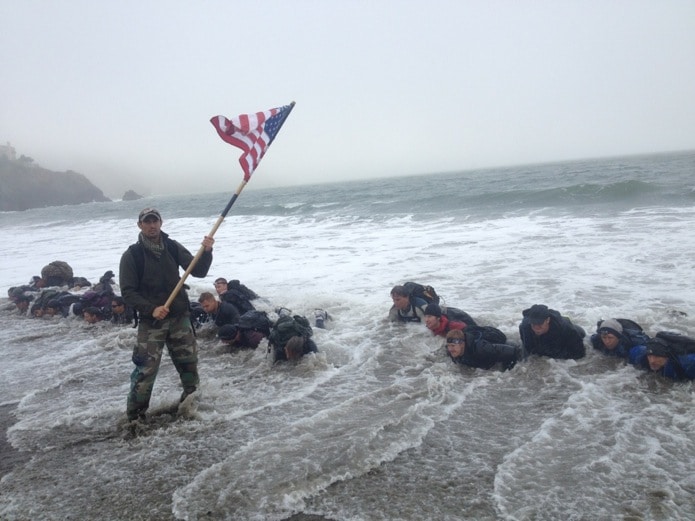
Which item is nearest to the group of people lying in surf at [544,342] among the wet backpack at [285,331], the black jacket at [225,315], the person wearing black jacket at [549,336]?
the person wearing black jacket at [549,336]

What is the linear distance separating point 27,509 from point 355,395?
3.14 m

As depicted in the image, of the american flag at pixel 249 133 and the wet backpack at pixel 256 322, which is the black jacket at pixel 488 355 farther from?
the american flag at pixel 249 133

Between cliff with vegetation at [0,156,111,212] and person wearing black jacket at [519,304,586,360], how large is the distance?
155712 millimetres

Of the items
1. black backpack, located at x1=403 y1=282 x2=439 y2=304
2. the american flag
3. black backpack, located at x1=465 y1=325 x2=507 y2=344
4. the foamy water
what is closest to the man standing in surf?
the foamy water

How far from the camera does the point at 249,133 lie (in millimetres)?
5590

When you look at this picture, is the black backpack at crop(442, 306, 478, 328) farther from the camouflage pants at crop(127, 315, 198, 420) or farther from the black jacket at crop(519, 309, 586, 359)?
the camouflage pants at crop(127, 315, 198, 420)

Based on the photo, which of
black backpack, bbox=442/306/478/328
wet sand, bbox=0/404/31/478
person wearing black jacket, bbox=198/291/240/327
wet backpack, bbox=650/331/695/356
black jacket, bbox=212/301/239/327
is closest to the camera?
wet sand, bbox=0/404/31/478

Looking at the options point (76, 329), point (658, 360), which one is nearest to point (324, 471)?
point (658, 360)

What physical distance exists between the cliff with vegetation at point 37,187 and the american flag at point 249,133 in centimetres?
15342

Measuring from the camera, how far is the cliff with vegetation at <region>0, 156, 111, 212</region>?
427 ft

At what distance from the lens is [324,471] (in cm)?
375

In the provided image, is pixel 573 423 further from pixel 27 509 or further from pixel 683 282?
pixel 683 282

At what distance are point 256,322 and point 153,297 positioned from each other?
2921mm

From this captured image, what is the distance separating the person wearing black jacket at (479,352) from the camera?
19.0ft
